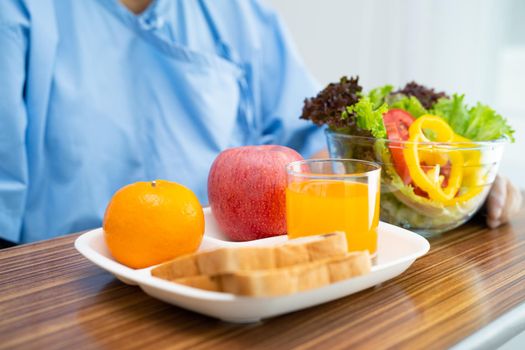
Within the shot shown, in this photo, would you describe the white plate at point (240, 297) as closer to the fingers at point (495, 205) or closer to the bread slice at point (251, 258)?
the bread slice at point (251, 258)

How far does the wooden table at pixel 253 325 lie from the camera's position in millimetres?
528

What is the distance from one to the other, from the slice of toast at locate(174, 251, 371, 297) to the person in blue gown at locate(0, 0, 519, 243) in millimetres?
555

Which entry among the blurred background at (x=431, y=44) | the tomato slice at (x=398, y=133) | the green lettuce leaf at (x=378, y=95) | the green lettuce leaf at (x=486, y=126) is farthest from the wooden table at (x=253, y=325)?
the blurred background at (x=431, y=44)

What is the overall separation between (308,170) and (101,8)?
2.54ft

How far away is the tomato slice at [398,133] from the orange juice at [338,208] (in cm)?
18

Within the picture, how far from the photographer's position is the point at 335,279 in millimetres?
545

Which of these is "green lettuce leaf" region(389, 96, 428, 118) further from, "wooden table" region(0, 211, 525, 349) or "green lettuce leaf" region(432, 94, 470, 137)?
"wooden table" region(0, 211, 525, 349)

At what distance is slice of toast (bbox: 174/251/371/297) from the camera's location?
50cm

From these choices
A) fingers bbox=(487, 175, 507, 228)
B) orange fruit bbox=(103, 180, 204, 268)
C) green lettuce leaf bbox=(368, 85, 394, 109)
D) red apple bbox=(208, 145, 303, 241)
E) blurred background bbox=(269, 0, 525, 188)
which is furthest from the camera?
blurred background bbox=(269, 0, 525, 188)

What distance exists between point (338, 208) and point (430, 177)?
0.24 m

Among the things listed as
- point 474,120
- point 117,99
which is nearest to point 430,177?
point 474,120

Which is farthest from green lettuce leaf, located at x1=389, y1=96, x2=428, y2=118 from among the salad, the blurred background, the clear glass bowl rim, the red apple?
the blurred background

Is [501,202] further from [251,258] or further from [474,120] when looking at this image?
[251,258]

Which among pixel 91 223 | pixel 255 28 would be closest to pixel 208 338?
pixel 91 223
